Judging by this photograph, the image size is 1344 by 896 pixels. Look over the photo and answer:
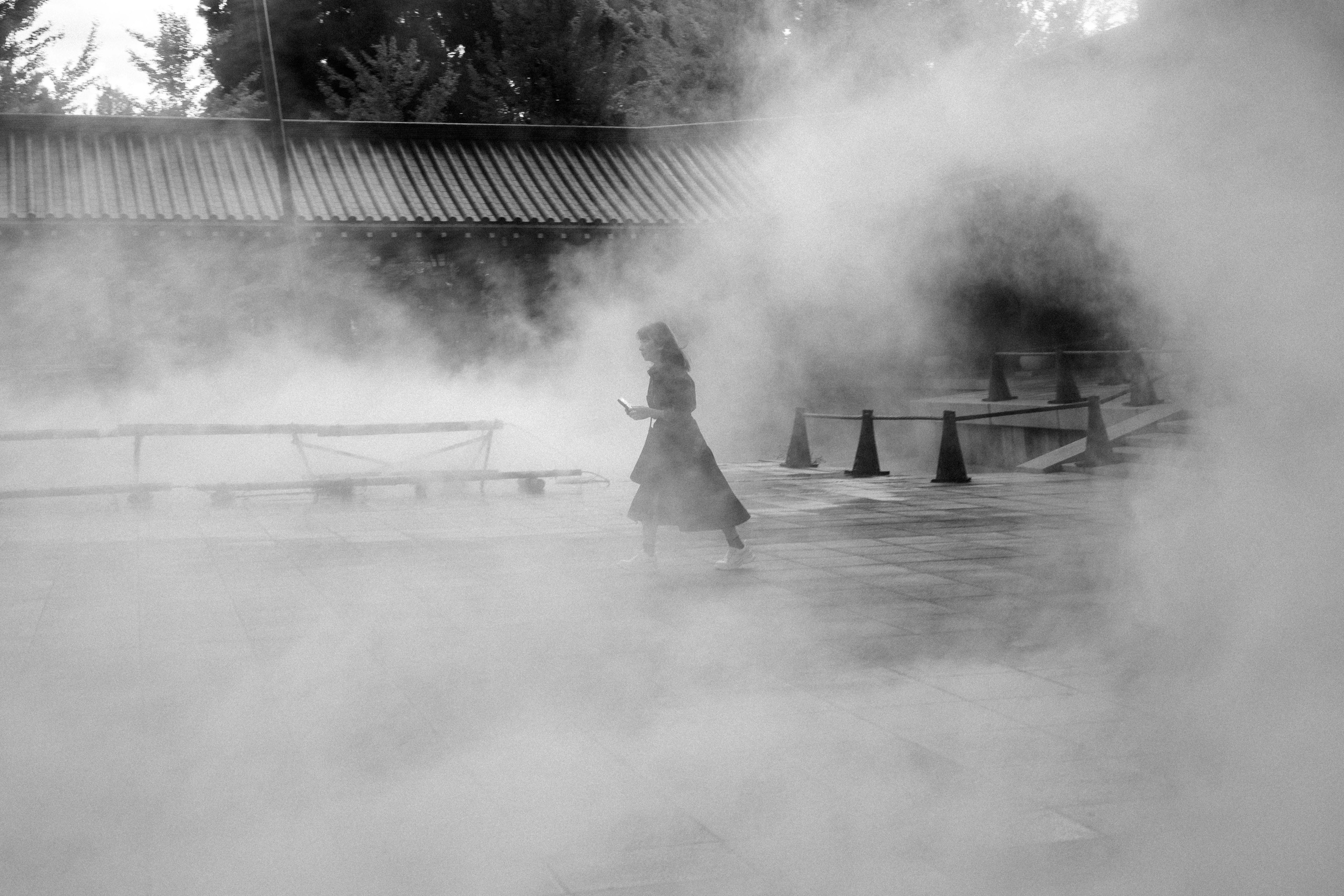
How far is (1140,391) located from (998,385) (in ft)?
7.19

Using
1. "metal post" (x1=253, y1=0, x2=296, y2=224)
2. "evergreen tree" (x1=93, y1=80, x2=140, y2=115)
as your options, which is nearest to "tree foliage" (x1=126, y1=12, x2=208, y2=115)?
"evergreen tree" (x1=93, y1=80, x2=140, y2=115)

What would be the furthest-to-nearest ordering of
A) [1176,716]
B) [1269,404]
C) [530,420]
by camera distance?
[530,420]
[1176,716]
[1269,404]

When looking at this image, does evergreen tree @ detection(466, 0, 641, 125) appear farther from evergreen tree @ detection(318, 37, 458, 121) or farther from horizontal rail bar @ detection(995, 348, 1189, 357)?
horizontal rail bar @ detection(995, 348, 1189, 357)

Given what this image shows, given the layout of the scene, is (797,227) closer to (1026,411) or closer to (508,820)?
(1026,411)

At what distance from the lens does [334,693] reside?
4.96m

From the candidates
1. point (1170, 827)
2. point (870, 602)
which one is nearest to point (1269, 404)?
point (1170, 827)

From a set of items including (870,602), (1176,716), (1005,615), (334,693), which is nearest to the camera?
(1176,716)

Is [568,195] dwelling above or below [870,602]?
above

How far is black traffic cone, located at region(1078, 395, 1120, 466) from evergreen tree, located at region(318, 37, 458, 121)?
18.9 m

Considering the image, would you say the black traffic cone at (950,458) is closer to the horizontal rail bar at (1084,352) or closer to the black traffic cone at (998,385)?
the horizontal rail bar at (1084,352)

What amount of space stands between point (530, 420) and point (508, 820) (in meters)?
12.2

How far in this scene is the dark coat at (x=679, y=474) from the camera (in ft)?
25.8

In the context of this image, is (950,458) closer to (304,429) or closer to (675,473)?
(675,473)

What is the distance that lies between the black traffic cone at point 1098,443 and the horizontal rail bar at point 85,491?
797cm
